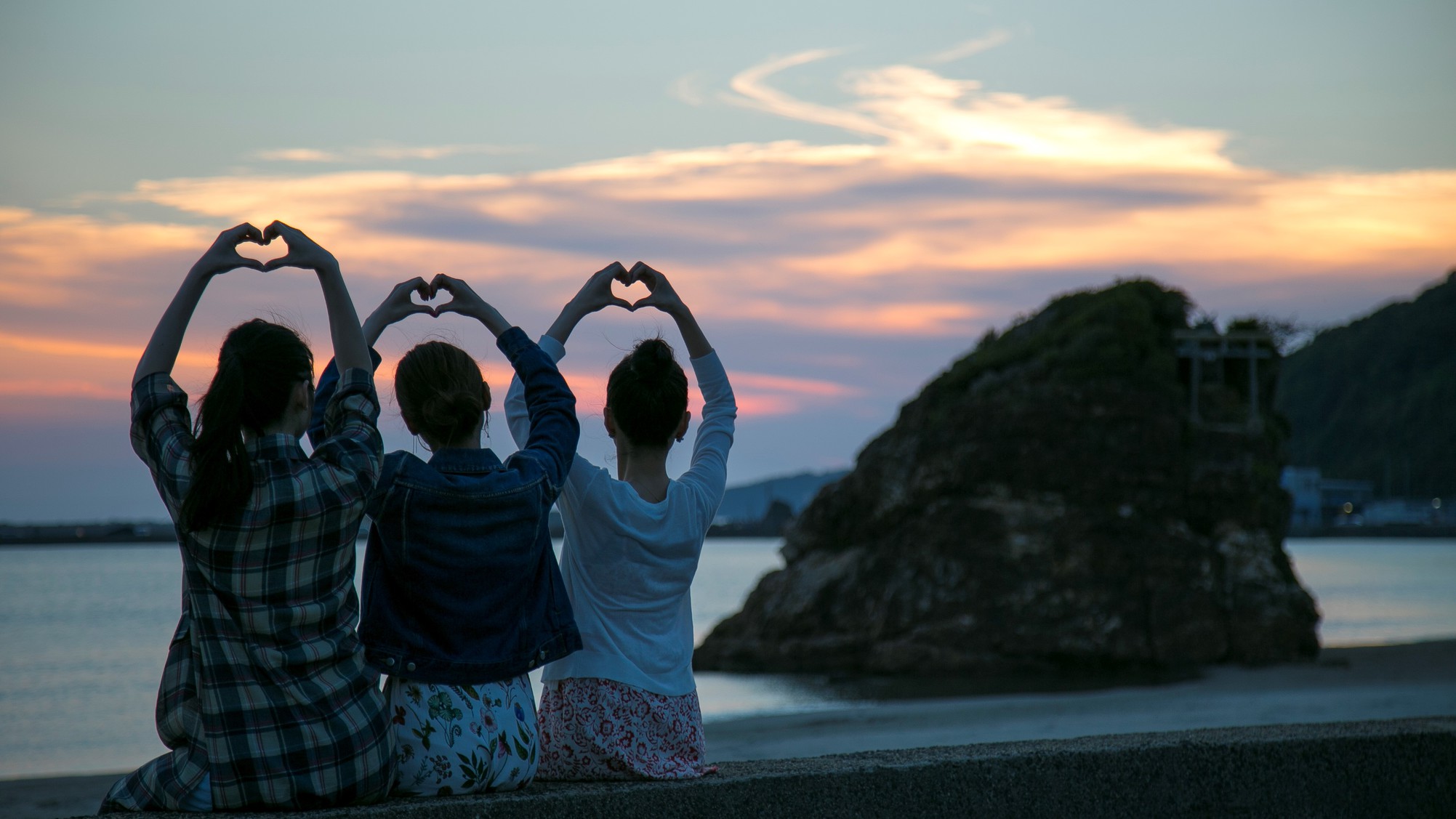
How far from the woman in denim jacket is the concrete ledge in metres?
0.13

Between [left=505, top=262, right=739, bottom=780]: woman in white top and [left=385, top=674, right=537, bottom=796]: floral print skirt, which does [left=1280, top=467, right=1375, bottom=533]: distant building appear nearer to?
[left=505, top=262, right=739, bottom=780]: woman in white top

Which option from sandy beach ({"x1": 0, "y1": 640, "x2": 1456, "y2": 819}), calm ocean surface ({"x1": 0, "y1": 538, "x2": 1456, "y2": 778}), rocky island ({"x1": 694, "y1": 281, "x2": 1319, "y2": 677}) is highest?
rocky island ({"x1": 694, "y1": 281, "x2": 1319, "y2": 677})

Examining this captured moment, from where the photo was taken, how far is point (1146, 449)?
1803 cm

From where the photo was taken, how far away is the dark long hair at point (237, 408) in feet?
8.46

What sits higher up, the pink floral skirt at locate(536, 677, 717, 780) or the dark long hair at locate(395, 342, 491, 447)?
the dark long hair at locate(395, 342, 491, 447)

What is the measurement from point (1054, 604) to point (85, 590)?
6270 cm

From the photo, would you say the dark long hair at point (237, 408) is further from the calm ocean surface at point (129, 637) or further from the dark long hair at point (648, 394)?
the calm ocean surface at point (129, 637)

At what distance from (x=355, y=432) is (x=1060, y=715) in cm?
1209

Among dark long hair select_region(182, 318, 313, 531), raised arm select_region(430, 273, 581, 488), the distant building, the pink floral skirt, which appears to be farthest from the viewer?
the distant building

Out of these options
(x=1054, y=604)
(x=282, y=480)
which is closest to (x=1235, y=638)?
(x=1054, y=604)

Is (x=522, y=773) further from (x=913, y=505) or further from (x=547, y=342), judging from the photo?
(x=913, y=505)

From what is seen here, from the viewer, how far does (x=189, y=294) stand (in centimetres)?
283

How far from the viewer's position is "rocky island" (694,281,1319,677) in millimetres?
17250

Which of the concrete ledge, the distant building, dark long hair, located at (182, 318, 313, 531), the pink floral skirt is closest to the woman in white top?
the pink floral skirt
